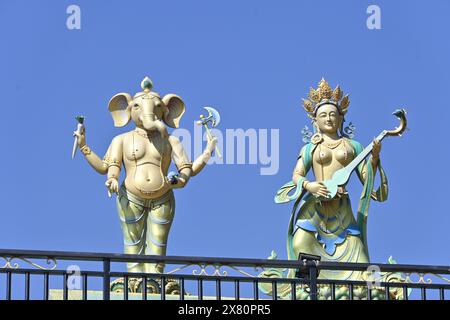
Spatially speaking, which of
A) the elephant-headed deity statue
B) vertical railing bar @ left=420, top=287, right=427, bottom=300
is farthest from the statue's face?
vertical railing bar @ left=420, top=287, right=427, bottom=300

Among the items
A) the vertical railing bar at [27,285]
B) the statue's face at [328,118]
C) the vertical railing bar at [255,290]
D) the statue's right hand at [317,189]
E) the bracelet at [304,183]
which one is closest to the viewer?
the vertical railing bar at [27,285]

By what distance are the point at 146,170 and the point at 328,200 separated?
187 centimetres

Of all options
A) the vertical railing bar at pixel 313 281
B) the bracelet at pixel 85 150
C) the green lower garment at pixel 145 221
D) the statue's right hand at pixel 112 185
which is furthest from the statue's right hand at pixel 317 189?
the vertical railing bar at pixel 313 281

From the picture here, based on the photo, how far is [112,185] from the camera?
17078 millimetres

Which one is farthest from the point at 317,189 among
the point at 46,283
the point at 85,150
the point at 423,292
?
the point at 46,283

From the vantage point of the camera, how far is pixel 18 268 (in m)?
12.2

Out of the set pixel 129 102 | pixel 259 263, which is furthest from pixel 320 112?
pixel 259 263

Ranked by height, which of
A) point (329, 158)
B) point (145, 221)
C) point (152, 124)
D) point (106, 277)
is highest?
point (152, 124)

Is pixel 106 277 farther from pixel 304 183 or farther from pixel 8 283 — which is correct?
pixel 304 183

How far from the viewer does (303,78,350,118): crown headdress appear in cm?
1802

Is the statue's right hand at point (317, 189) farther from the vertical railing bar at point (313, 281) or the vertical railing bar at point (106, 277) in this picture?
the vertical railing bar at point (106, 277)

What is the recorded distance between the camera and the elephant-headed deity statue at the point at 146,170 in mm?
17109
